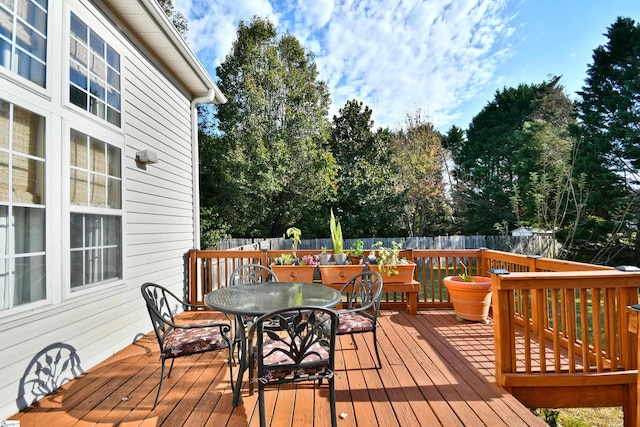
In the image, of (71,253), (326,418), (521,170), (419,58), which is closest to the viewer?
(326,418)

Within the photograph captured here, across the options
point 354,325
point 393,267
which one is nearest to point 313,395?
point 354,325

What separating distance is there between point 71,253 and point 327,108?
43.3 feet

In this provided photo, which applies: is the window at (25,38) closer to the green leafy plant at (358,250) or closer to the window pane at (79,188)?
the window pane at (79,188)

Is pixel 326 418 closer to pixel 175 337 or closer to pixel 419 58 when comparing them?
pixel 175 337

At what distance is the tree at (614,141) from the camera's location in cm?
920

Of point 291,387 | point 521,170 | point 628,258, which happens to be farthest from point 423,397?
point 521,170

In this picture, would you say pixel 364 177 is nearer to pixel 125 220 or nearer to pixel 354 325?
pixel 125 220

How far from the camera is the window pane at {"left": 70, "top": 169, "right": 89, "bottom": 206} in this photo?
270cm

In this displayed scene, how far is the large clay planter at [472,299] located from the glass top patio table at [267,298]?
7.24 ft

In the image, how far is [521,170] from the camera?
12.5 metres

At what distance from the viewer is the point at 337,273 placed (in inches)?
163

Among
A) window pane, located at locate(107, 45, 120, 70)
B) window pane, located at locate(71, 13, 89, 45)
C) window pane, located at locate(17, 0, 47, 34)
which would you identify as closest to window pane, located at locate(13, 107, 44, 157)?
window pane, located at locate(17, 0, 47, 34)

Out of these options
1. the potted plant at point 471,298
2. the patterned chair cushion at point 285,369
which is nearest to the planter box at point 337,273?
the potted plant at point 471,298

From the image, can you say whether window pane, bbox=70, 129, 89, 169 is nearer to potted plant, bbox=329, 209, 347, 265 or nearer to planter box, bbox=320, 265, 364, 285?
planter box, bbox=320, 265, 364, 285
